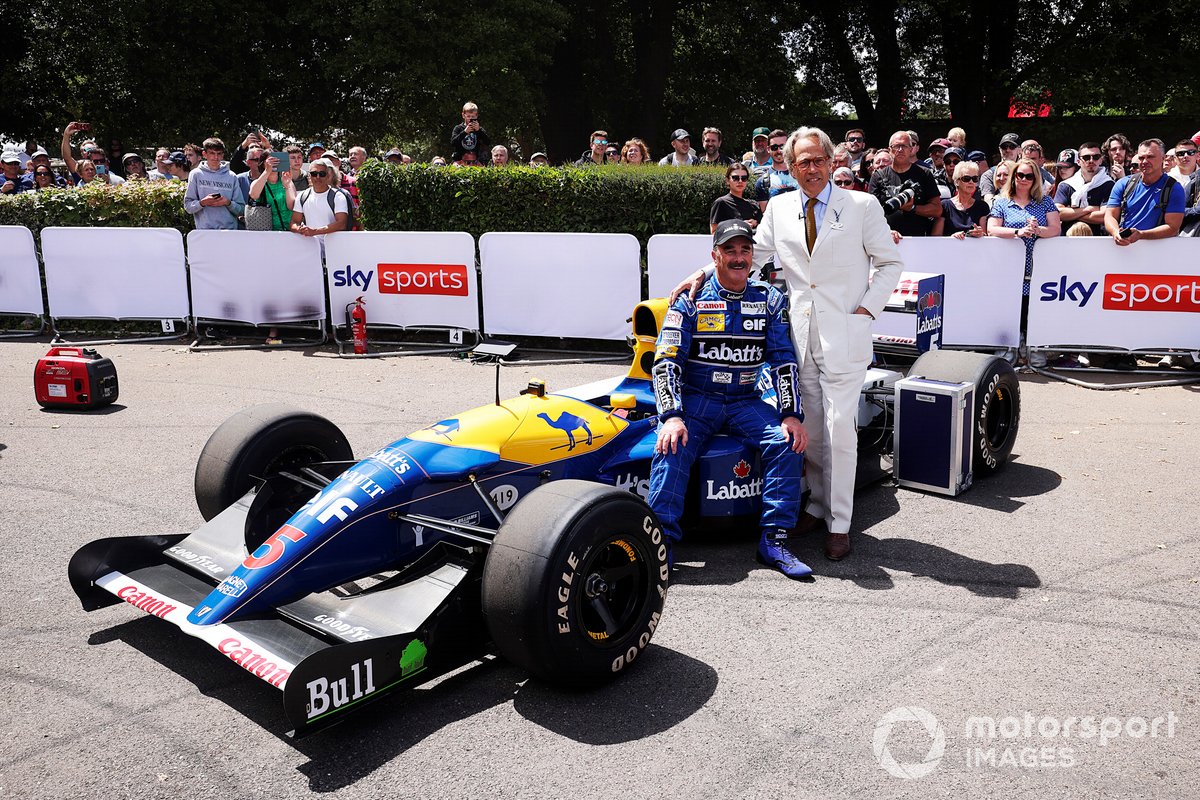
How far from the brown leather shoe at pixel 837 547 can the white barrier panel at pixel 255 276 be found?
7.50 metres

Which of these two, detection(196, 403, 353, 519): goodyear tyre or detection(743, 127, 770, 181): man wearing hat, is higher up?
detection(743, 127, 770, 181): man wearing hat

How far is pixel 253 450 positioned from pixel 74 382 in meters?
4.41

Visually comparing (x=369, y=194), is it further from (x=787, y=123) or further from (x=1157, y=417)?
(x=787, y=123)

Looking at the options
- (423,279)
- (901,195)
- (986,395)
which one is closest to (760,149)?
(901,195)

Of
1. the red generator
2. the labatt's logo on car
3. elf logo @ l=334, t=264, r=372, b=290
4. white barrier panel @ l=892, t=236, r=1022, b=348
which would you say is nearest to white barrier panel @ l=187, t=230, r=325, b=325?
elf logo @ l=334, t=264, r=372, b=290

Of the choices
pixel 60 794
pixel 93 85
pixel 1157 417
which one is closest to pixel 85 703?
pixel 60 794

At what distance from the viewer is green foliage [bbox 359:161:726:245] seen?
10.9 meters

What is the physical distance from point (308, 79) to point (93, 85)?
4.51 m

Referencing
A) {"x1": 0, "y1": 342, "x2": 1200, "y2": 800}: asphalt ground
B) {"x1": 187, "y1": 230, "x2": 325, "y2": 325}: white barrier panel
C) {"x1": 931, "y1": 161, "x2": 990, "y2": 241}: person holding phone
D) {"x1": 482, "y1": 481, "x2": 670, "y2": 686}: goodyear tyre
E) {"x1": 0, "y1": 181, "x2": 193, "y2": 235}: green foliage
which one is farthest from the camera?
{"x1": 0, "y1": 181, "x2": 193, "y2": 235}: green foliage

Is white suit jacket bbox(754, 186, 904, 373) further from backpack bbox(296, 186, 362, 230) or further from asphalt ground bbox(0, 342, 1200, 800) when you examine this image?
backpack bbox(296, 186, 362, 230)

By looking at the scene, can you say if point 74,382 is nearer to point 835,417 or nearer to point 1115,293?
point 835,417

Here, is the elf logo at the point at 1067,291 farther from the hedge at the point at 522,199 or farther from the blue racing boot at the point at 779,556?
the blue racing boot at the point at 779,556

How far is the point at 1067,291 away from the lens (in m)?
9.20

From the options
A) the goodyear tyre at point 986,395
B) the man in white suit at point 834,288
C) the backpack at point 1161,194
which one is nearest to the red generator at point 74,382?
the man in white suit at point 834,288
